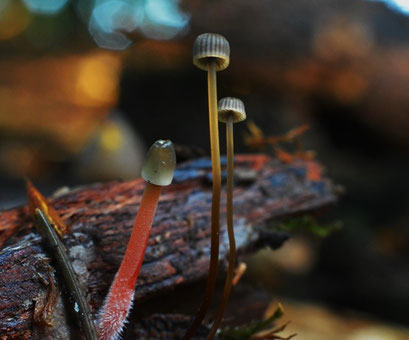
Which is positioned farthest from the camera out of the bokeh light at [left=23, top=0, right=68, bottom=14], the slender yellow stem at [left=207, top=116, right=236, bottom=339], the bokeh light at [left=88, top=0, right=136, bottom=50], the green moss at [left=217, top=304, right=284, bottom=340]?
the bokeh light at [left=23, top=0, right=68, bottom=14]

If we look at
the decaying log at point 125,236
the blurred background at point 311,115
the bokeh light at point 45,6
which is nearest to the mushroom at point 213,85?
the decaying log at point 125,236

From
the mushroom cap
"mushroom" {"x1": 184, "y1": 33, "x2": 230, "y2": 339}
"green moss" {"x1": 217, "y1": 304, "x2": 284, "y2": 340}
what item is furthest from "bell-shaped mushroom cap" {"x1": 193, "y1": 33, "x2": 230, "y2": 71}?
"green moss" {"x1": 217, "y1": 304, "x2": 284, "y2": 340}

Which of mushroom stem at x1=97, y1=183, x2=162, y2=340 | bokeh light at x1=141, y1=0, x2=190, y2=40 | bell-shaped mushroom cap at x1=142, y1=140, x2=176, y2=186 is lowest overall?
mushroom stem at x1=97, y1=183, x2=162, y2=340

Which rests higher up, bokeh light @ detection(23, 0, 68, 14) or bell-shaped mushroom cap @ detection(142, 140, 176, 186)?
bokeh light @ detection(23, 0, 68, 14)

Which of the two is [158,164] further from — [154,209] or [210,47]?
[210,47]

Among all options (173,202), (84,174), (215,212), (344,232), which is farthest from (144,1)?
(215,212)

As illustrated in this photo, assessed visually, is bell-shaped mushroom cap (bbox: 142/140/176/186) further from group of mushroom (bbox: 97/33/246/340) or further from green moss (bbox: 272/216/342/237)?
green moss (bbox: 272/216/342/237)

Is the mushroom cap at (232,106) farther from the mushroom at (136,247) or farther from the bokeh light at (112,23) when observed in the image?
the bokeh light at (112,23)

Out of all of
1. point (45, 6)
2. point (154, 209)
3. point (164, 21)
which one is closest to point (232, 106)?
point (154, 209)

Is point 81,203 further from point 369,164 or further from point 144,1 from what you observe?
point 144,1
